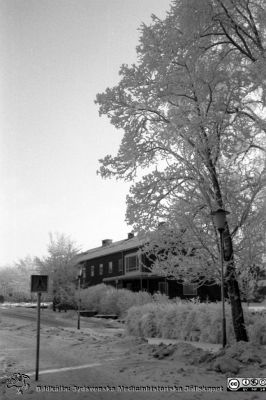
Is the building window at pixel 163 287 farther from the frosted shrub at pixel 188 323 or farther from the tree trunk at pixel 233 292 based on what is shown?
the tree trunk at pixel 233 292

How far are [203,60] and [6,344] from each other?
12822 mm

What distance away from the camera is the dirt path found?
23.7 ft

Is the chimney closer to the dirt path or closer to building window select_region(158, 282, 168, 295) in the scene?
building window select_region(158, 282, 168, 295)

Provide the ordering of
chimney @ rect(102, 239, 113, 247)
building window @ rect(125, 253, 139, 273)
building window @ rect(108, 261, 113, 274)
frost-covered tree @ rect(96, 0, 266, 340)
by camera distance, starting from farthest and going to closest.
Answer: chimney @ rect(102, 239, 113, 247) → building window @ rect(108, 261, 113, 274) → building window @ rect(125, 253, 139, 273) → frost-covered tree @ rect(96, 0, 266, 340)

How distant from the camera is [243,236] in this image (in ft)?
43.2

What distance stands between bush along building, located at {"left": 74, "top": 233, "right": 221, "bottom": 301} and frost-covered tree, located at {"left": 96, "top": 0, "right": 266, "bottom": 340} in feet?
61.4

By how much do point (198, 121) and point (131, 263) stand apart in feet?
100

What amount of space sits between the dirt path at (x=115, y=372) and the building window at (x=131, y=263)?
84.2ft

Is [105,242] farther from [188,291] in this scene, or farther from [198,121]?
[198,121]

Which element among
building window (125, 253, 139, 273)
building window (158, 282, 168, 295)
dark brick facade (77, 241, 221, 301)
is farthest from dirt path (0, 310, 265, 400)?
building window (125, 253, 139, 273)

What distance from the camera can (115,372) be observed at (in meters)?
9.04

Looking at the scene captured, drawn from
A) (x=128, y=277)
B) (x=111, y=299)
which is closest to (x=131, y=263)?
(x=128, y=277)

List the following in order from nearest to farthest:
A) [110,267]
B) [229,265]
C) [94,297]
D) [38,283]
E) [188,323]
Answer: [38,283] < [229,265] < [188,323] < [94,297] < [110,267]

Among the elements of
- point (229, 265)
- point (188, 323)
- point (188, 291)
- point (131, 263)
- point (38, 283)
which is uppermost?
point (131, 263)
